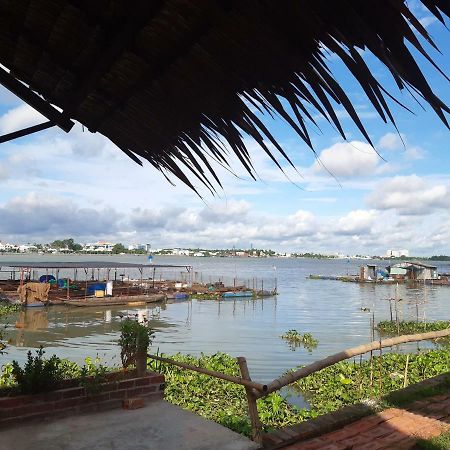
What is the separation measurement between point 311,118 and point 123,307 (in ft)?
107

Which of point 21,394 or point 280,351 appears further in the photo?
point 280,351

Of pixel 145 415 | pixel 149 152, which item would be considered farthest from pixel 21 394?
pixel 149 152

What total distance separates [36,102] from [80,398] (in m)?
3.04

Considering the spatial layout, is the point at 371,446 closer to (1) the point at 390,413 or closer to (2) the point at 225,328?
(1) the point at 390,413

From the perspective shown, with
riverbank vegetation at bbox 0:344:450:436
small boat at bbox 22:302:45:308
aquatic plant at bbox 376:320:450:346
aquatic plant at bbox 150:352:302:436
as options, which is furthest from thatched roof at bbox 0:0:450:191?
small boat at bbox 22:302:45:308

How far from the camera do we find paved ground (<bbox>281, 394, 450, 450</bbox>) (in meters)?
4.30

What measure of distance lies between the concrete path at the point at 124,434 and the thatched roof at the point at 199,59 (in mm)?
2515

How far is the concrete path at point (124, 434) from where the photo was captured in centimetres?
386

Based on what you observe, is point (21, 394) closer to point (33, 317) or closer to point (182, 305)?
point (33, 317)

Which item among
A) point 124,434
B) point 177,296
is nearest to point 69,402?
point 124,434

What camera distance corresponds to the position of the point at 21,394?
14.3 feet

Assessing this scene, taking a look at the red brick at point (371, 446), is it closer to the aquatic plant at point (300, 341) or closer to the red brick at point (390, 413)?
the red brick at point (390, 413)

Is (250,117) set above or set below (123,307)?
above

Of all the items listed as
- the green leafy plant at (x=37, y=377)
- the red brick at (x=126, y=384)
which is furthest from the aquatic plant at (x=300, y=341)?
the green leafy plant at (x=37, y=377)
